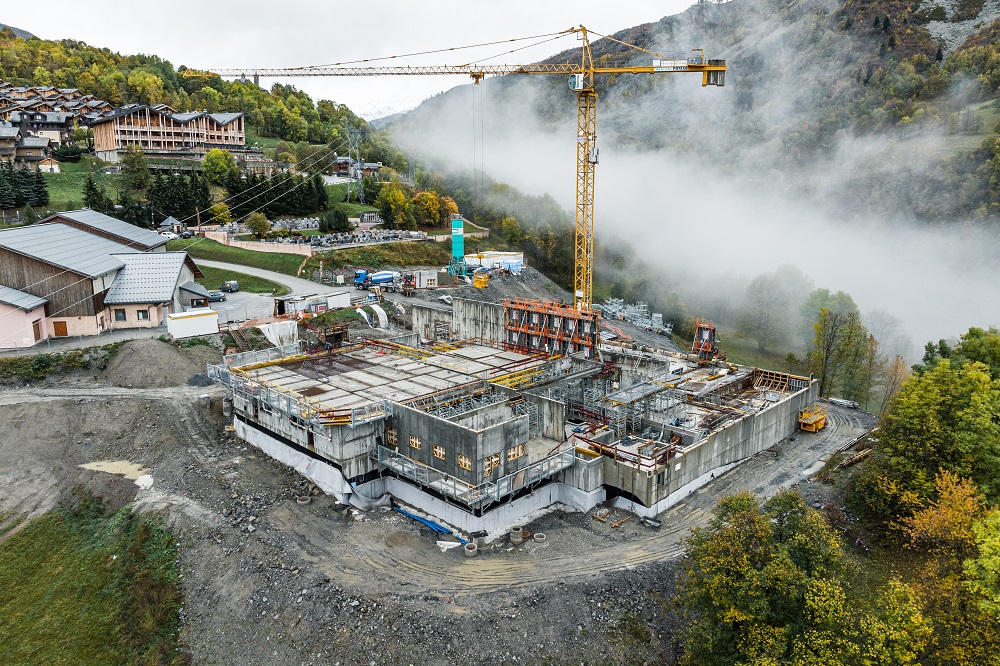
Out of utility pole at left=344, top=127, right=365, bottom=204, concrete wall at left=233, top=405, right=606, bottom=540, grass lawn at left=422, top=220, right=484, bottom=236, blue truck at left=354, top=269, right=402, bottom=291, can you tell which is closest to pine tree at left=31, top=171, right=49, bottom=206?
utility pole at left=344, top=127, right=365, bottom=204

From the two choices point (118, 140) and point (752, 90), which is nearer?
point (118, 140)

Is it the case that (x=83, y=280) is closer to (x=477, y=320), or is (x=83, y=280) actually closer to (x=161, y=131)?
(x=477, y=320)

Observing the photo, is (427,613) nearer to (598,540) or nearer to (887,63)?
(598,540)

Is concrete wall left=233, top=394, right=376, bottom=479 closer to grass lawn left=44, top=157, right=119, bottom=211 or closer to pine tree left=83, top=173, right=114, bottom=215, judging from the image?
pine tree left=83, top=173, right=114, bottom=215

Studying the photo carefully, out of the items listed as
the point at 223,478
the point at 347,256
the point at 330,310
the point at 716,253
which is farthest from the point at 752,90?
the point at 223,478

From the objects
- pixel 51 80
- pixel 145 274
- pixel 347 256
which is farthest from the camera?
pixel 51 80

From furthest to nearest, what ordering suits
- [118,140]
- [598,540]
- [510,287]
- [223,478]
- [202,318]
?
[118,140], [510,287], [202,318], [223,478], [598,540]

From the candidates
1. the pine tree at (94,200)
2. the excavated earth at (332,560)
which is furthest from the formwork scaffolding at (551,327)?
the pine tree at (94,200)
